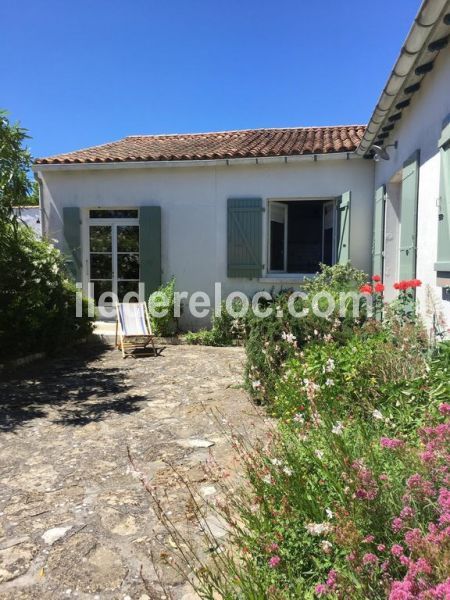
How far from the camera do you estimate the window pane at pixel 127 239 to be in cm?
901

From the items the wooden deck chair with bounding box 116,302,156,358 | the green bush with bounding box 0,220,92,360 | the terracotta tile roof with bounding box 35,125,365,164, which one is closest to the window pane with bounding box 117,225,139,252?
the terracotta tile roof with bounding box 35,125,365,164

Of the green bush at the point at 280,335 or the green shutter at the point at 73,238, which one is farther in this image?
the green shutter at the point at 73,238

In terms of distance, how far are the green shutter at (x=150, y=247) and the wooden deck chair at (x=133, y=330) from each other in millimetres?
745

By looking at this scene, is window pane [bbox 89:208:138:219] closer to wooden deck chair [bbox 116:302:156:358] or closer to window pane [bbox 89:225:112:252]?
window pane [bbox 89:225:112:252]

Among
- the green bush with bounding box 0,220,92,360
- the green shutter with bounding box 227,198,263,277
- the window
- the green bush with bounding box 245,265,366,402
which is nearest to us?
the green bush with bounding box 245,265,366,402

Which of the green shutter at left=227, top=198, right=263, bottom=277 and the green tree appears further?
the green shutter at left=227, top=198, right=263, bottom=277

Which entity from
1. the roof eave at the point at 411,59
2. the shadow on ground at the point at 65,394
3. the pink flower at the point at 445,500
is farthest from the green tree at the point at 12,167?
the pink flower at the point at 445,500

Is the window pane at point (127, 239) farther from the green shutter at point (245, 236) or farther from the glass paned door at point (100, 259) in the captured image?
the green shutter at point (245, 236)

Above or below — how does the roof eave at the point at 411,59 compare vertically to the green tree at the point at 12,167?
above

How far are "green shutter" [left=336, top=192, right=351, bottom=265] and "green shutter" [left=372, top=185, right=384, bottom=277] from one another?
453 millimetres

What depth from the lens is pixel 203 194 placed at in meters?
8.48

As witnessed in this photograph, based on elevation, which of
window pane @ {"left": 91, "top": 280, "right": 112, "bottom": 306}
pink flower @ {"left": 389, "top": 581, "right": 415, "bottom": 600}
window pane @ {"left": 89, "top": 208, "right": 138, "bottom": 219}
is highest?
window pane @ {"left": 89, "top": 208, "right": 138, "bottom": 219}

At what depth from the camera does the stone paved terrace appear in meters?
2.17

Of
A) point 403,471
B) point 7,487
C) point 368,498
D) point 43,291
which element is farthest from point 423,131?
point 43,291
